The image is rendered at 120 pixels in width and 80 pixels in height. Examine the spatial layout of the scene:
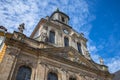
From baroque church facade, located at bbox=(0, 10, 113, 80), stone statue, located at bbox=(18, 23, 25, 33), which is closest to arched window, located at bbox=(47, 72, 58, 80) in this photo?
baroque church facade, located at bbox=(0, 10, 113, 80)

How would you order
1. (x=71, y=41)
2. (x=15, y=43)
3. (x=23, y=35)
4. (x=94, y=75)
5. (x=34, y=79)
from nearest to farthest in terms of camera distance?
(x=34, y=79) < (x=15, y=43) < (x=23, y=35) < (x=94, y=75) < (x=71, y=41)

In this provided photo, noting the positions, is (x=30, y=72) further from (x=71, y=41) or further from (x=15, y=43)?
(x=71, y=41)

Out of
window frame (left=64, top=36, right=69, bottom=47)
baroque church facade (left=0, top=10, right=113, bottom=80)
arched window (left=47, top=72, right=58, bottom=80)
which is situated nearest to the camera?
baroque church facade (left=0, top=10, right=113, bottom=80)

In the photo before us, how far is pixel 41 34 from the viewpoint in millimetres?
18656

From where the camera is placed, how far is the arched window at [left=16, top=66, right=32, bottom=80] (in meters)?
13.2

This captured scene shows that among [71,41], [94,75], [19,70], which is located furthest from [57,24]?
[19,70]

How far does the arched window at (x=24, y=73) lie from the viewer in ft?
43.3

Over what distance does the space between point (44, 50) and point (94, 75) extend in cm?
658

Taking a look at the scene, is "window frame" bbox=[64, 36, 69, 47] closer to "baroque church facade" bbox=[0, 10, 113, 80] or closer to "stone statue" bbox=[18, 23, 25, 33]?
"baroque church facade" bbox=[0, 10, 113, 80]

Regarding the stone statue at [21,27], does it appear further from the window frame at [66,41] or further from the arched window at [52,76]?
Answer: the window frame at [66,41]

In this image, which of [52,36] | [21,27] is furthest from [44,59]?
[52,36]

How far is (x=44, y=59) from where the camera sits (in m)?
15.3

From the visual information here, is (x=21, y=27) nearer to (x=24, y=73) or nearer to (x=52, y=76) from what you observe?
(x=24, y=73)

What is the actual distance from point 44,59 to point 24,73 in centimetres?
251
